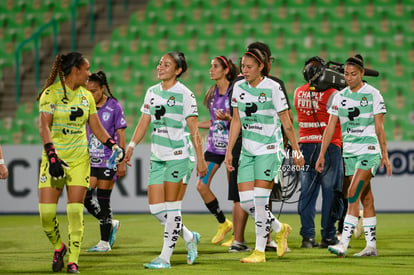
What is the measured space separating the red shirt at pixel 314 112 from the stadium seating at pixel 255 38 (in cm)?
836

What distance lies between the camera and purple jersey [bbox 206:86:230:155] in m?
9.98

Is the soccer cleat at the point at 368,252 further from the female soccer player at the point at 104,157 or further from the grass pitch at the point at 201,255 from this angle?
the female soccer player at the point at 104,157

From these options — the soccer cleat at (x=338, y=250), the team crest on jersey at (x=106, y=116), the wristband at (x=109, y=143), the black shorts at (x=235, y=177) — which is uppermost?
the team crest on jersey at (x=106, y=116)

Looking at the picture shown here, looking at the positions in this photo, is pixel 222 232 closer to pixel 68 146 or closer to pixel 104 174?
pixel 104 174

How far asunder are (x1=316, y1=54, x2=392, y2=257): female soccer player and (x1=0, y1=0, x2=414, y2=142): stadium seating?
31.3 ft

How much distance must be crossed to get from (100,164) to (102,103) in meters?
0.74

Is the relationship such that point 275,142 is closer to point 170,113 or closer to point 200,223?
point 170,113

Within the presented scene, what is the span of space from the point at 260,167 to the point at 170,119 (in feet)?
3.32

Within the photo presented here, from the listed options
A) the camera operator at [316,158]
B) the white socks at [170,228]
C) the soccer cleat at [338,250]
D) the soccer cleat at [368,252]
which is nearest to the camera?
the white socks at [170,228]

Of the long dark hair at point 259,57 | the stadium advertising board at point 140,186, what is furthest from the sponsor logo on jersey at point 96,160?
the stadium advertising board at point 140,186

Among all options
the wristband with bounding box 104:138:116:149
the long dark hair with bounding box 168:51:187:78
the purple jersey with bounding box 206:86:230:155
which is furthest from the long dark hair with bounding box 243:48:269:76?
the purple jersey with bounding box 206:86:230:155

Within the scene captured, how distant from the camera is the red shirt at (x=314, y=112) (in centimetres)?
966

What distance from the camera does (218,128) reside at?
10109 mm

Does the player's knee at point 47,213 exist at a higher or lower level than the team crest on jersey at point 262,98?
lower
